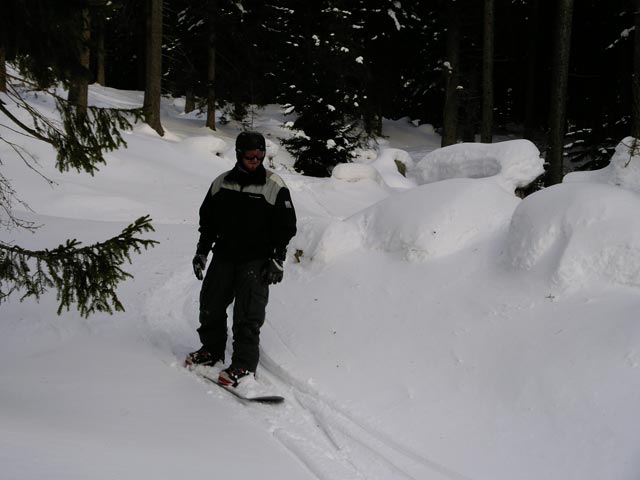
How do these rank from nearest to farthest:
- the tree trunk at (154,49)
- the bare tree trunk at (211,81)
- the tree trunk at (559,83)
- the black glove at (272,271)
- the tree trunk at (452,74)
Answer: the black glove at (272,271) → the tree trunk at (559,83) → the tree trunk at (154,49) → the tree trunk at (452,74) → the bare tree trunk at (211,81)

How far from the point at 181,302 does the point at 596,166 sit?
14244 millimetres

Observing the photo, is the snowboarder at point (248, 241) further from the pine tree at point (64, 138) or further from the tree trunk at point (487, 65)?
the tree trunk at point (487, 65)

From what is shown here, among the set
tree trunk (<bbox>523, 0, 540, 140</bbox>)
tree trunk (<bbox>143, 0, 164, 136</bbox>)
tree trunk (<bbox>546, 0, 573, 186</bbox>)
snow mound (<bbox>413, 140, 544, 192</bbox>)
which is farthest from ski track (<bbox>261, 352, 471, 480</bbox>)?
tree trunk (<bbox>523, 0, 540, 140</bbox>)

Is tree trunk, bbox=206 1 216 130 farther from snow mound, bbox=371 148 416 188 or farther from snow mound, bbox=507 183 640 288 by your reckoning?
snow mound, bbox=507 183 640 288

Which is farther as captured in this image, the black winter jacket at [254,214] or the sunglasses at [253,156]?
the black winter jacket at [254,214]

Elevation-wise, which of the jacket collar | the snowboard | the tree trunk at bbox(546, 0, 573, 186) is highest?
the tree trunk at bbox(546, 0, 573, 186)

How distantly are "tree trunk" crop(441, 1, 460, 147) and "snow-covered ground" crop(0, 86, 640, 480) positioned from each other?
14905 millimetres

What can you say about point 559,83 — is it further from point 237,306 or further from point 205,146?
point 237,306

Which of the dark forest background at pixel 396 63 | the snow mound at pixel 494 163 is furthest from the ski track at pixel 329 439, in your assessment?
the dark forest background at pixel 396 63

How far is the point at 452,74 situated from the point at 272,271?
1876 centimetres

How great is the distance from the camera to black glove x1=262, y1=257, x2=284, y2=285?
4.53 metres

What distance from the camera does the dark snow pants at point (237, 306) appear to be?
15.0 feet

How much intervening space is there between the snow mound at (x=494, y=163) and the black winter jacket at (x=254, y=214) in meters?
6.98

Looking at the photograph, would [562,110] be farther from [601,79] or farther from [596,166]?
[601,79]
